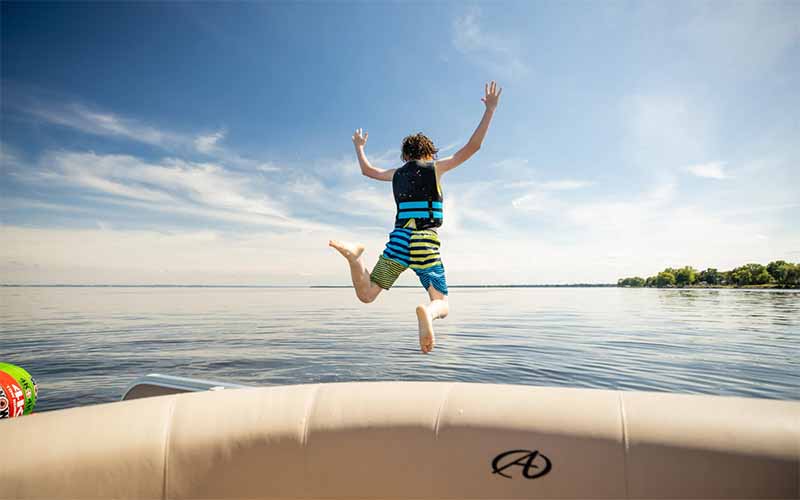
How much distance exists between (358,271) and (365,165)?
98cm

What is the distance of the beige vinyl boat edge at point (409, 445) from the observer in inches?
69.7

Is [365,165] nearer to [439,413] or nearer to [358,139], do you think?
[358,139]

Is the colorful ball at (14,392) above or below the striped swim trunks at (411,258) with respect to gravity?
below

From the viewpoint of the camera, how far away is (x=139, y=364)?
815cm

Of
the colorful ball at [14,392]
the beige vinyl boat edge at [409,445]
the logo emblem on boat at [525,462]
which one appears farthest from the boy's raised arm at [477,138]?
the colorful ball at [14,392]

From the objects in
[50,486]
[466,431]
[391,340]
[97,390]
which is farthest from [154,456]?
[391,340]

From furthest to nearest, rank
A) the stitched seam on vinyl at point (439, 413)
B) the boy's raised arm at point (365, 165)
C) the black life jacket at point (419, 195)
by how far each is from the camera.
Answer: the boy's raised arm at point (365, 165) → the black life jacket at point (419, 195) → the stitched seam on vinyl at point (439, 413)

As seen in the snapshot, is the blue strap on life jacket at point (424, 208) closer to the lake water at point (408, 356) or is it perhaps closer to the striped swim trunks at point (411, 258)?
the striped swim trunks at point (411, 258)

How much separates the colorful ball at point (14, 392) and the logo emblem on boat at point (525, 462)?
3.11 meters

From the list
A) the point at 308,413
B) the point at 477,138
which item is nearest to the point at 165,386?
the point at 308,413

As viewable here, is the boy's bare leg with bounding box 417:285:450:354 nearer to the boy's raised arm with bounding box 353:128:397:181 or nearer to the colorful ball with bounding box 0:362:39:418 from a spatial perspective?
the boy's raised arm with bounding box 353:128:397:181

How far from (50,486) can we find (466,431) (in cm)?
188

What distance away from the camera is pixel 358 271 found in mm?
3002

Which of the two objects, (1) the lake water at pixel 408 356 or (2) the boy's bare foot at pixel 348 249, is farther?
(1) the lake water at pixel 408 356
